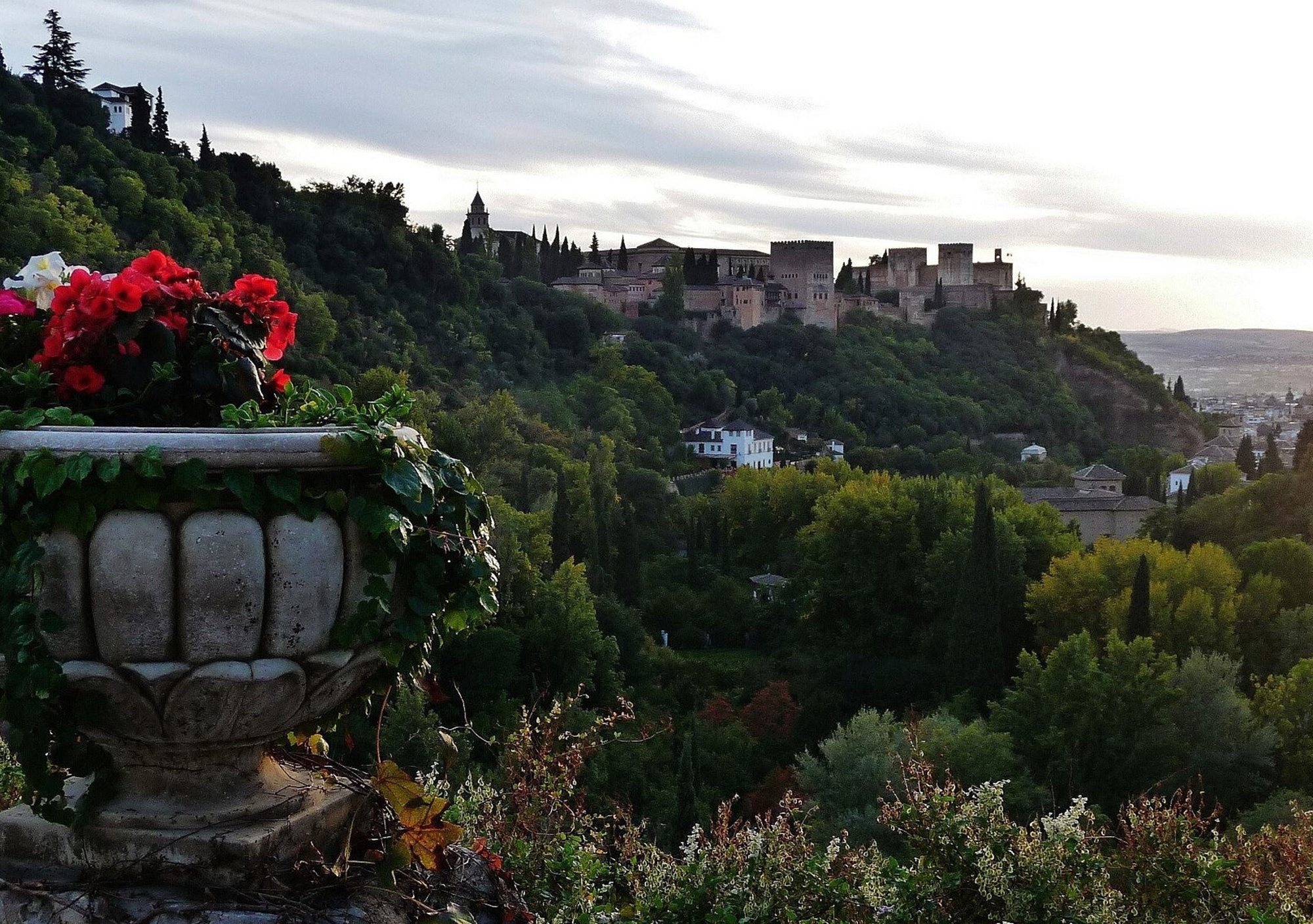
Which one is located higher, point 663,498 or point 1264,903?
point 1264,903

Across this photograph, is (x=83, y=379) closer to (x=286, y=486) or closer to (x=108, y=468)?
(x=108, y=468)

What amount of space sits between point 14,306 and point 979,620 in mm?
21128

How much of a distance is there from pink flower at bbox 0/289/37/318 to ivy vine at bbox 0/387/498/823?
17.8 inches

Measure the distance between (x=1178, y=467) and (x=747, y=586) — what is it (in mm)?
30009

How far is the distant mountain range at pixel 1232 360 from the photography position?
122125 mm

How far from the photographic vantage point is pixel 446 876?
2916 millimetres

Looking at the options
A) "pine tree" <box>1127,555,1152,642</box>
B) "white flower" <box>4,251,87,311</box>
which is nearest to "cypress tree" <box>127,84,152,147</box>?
"pine tree" <box>1127,555,1152,642</box>

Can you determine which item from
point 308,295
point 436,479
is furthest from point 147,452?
point 308,295

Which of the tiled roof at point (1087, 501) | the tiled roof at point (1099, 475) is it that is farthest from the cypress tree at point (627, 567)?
the tiled roof at point (1099, 475)

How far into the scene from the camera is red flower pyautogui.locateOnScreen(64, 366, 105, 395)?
265cm

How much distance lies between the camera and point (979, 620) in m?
22.5

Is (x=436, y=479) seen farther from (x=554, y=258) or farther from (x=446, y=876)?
(x=554, y=258)

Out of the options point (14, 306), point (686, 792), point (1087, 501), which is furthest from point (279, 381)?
point (1087, 501)

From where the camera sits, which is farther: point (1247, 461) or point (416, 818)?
point (1247, 461)
